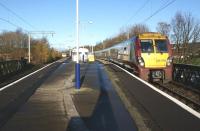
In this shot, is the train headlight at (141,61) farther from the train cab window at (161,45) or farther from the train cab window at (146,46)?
the train cab window at (161,45)

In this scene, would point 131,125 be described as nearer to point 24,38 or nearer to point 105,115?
point 105,115

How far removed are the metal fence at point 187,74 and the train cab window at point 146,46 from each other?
6.35ft

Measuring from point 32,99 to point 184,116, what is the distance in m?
5.89

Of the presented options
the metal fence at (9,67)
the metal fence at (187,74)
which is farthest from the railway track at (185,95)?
the metal fence at (9,67)

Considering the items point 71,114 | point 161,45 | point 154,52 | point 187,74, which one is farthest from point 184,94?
point 71,114

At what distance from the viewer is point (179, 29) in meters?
50.7

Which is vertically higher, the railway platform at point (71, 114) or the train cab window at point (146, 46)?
the train cab window at point (146, 46)

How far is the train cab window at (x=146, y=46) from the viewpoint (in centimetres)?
2439

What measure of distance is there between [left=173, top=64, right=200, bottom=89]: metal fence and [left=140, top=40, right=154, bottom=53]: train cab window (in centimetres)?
194

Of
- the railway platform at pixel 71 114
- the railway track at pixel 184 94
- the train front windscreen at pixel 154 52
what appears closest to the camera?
the railway platform at pixel 71 114

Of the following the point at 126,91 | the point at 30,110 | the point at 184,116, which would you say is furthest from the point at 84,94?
the point at 184,116

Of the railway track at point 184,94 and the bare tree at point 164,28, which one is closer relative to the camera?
the railway track at point 184,94

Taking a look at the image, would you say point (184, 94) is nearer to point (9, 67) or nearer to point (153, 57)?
point (153, 57)

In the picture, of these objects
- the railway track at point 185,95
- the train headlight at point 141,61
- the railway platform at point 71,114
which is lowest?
Result: the railway track at point 185,95
